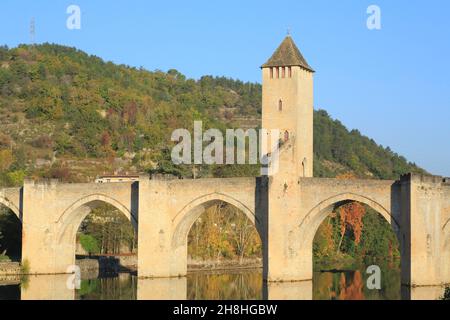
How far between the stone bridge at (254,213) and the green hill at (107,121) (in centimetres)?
1183

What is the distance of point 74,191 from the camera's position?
41.5 meters

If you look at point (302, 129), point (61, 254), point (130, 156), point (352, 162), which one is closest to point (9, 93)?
point (130, 156)

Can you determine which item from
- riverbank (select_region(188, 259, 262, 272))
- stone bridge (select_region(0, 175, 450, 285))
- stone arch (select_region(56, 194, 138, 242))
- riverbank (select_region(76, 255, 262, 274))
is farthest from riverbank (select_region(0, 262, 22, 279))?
riverbank (select_region(188, 259, 262, 272))

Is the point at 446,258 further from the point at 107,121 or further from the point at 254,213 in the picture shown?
the point at 107,121

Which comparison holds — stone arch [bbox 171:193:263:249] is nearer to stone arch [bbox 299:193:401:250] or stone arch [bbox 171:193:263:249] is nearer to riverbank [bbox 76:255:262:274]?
stone arch [bbox 299:193:401:250]

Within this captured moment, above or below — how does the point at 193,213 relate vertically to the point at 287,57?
below

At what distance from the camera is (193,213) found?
39.8 metres

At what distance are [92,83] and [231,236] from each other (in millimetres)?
29948

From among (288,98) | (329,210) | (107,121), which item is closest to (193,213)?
(329,210)

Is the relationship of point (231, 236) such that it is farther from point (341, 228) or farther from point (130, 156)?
point (130, 156)

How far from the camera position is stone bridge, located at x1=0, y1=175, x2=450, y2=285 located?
34.6 m

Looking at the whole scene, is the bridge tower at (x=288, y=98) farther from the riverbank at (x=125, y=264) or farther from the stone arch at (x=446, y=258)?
the riverbank at (x=125, y=264)

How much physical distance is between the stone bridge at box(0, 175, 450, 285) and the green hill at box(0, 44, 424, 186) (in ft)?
38.8

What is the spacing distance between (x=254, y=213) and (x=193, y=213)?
118 inches
